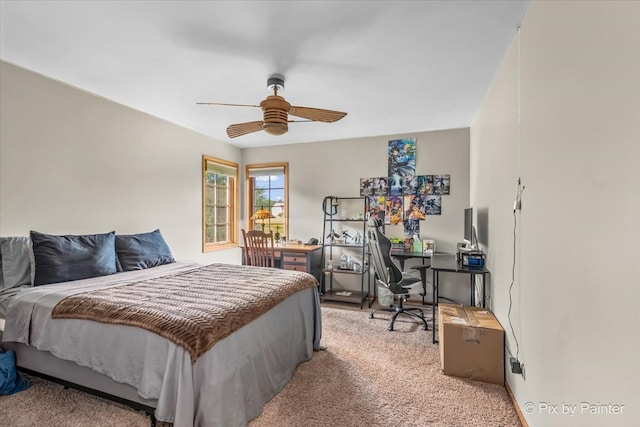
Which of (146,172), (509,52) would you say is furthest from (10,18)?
(509,52)

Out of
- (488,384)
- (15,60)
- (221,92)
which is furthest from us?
(221,92)

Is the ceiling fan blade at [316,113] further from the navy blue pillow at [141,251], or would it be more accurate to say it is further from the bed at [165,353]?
the navy blue pillow at [141,251]

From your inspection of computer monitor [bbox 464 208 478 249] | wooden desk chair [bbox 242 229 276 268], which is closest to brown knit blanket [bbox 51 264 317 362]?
wooden desk chair [bbox 242 229 276 268]

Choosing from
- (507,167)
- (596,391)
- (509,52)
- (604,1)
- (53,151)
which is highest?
(509,52)

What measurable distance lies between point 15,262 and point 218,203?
9.38 feet

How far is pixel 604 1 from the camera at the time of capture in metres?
1.04

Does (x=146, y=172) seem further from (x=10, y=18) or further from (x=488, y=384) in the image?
(x=488, y=384)

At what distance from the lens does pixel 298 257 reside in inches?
172

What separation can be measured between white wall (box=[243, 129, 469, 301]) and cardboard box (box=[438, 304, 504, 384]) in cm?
196

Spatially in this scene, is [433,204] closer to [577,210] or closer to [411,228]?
[411,228]

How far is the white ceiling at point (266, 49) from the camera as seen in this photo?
1.83 meters

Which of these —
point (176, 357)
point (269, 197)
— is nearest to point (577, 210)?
point (176, 357)

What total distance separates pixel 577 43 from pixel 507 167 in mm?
1094

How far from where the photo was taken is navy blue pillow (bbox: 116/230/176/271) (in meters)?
3.03
